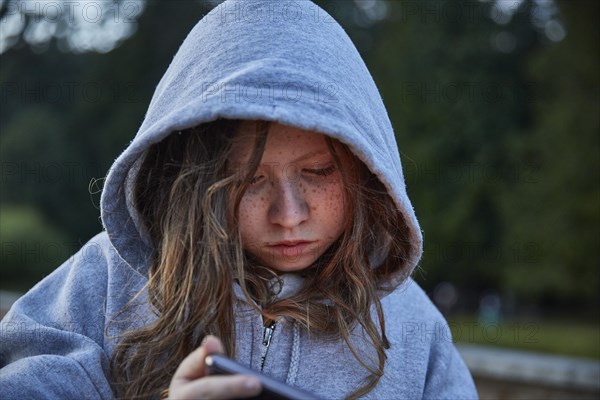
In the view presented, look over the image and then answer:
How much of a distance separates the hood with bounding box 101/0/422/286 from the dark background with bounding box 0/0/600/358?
37.1ft

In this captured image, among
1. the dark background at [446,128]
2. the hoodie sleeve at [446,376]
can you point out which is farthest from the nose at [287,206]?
the dark background at [446,128]

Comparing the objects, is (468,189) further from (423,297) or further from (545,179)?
(423,297)

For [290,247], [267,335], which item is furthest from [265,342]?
[290,247]

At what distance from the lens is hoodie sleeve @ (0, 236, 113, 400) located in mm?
1812

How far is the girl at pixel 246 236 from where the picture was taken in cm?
181

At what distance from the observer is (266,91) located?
1760 mm

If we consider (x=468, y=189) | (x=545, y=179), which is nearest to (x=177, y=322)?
(x=545, y=179)

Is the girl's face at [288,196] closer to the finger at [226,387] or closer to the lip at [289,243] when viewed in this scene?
the lip at [289,243]

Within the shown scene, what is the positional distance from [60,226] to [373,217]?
1796 centimetres

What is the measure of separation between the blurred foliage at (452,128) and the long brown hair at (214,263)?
41.8ft

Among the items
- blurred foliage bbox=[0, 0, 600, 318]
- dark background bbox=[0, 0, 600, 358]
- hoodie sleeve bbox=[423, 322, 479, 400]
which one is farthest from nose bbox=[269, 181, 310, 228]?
blurred foliage bbox=[0, 0, 600, 318]

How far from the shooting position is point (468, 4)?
17609 mm

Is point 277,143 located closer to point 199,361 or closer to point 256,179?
point 256,179

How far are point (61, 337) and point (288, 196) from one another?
0.65 meters
